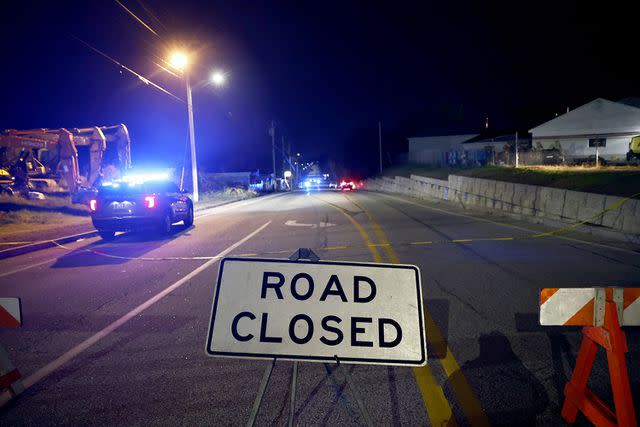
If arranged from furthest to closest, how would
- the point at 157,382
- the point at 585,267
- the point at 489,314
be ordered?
the point at 585,267 → the point at 489,314 → the point at 157,382

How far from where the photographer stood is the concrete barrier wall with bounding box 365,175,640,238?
11312mm

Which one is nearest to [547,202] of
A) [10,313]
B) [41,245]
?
[10,313]

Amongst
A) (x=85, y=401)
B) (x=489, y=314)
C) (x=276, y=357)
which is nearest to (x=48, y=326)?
(x=85, y=401)

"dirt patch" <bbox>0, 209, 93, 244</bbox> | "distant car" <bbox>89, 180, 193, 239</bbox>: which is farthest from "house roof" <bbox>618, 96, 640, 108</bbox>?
"dirt patch" <bbox>0, 209, 93, 244</bbox>

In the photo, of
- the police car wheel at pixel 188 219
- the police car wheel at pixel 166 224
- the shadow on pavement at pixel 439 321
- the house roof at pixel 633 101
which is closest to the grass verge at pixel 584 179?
the shadow on pavement at pixel 439 321

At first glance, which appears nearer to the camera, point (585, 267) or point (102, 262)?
point (585, 267)

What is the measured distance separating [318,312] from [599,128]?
47.4 m

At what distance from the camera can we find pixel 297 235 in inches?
525

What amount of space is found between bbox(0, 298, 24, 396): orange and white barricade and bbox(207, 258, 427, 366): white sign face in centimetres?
188

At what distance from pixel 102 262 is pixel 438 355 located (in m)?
8.10

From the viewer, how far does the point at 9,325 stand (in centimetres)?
376

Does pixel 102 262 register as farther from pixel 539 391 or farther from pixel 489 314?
pixel 539 391

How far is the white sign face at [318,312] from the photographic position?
3002 mm

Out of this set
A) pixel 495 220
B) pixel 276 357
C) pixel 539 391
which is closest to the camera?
pixel 276 357
